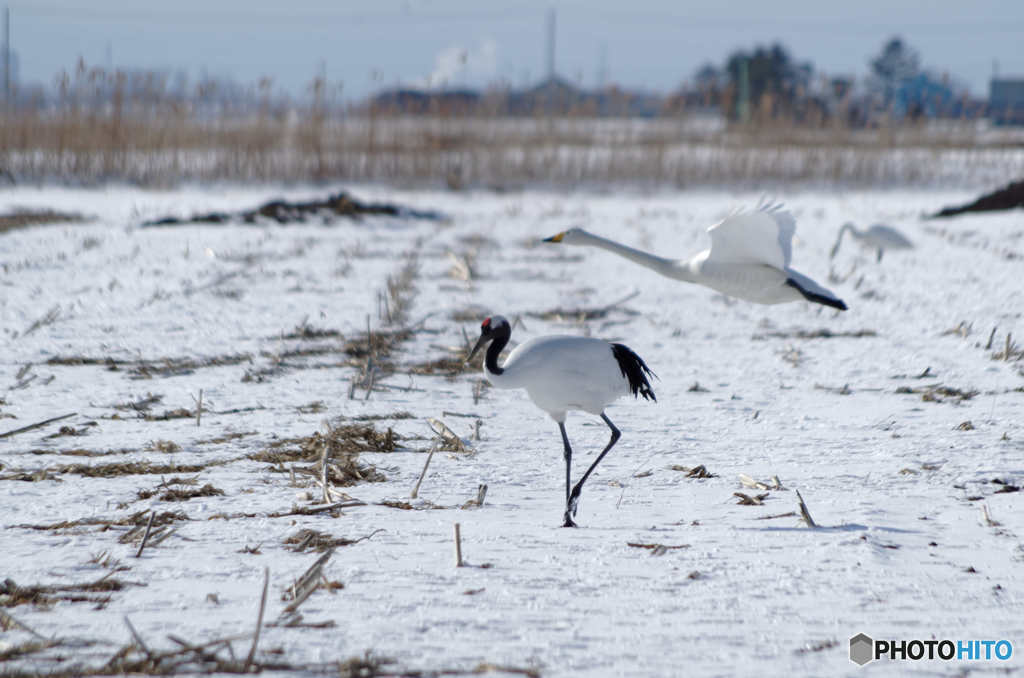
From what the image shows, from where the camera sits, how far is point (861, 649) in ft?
8.16

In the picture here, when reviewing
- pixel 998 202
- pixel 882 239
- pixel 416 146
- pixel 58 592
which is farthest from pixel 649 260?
pixel 416 146

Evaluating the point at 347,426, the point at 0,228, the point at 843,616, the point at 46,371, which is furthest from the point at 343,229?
the point at 843,616

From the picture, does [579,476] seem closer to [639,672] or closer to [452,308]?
[639,672]

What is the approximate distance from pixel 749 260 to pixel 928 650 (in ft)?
8.09

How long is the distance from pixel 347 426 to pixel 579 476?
39.7 inches

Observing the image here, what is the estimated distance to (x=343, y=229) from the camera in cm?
1311

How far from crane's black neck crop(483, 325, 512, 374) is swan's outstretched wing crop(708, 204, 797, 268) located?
119 centimetres

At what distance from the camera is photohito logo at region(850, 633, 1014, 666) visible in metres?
2.46

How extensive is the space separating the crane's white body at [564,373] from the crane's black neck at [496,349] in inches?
0.9

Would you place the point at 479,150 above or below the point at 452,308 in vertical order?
above

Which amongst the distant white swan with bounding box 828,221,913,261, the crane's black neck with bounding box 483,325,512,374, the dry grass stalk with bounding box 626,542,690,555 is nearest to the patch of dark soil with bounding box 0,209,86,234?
the distant white swan with bounding box 828,221,913,261

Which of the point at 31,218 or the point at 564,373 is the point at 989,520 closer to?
the point at 564,373

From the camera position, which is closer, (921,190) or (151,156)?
(151,156)

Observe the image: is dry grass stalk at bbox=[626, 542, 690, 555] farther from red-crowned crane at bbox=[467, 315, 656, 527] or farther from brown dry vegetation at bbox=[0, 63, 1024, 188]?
brown dry vegetation at bbox=[0, 63, 1024, 188]
